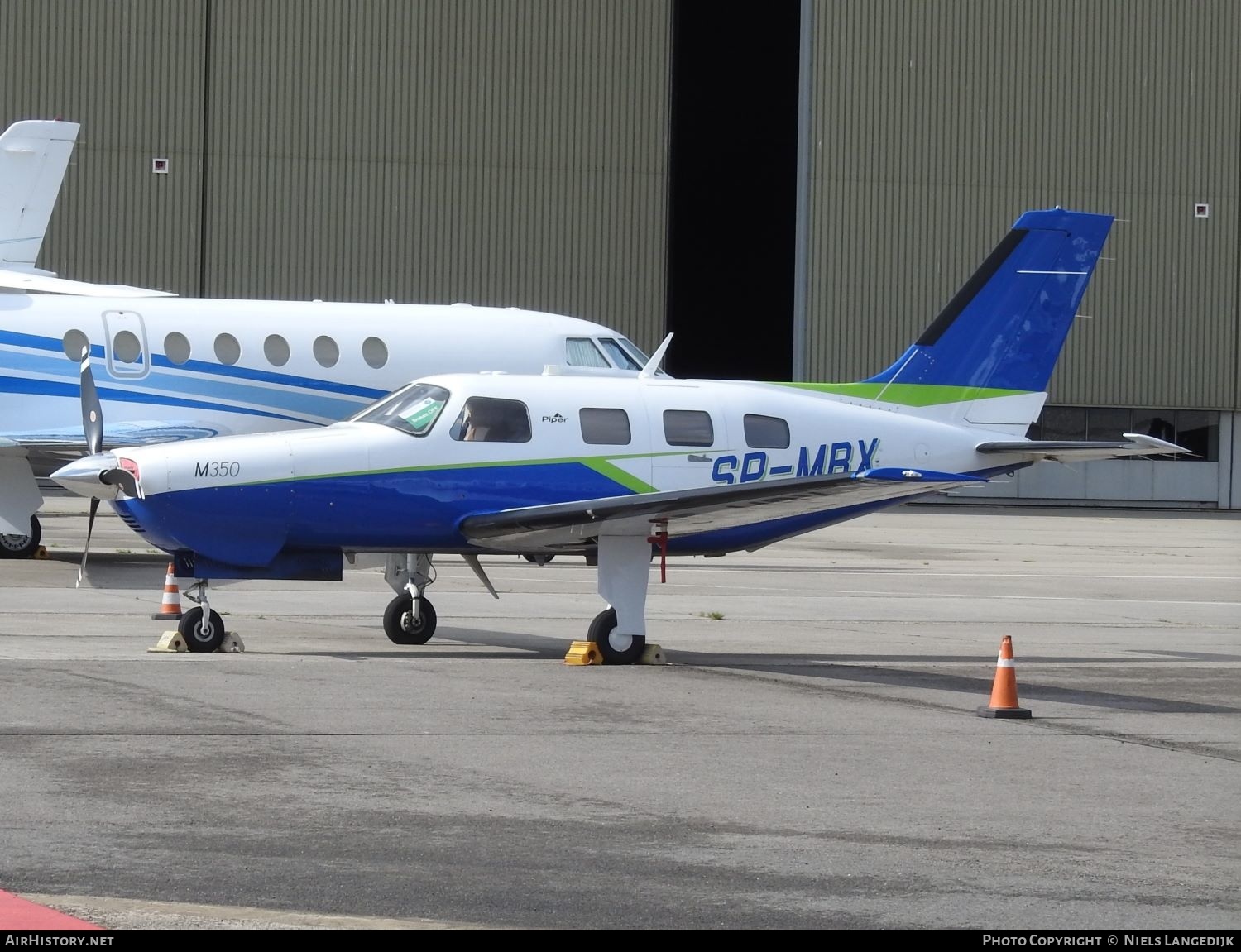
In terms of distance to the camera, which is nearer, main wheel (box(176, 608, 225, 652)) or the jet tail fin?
main wheel (box(176, 608, 225, 652))

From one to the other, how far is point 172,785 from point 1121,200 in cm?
3731

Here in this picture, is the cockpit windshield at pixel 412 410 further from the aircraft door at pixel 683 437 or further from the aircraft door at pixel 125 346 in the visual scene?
the aircraft door at pixel 125 346

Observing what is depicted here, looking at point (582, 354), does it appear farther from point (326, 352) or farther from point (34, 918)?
point (34, 918)

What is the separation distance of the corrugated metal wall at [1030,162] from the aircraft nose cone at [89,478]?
29.9 metres

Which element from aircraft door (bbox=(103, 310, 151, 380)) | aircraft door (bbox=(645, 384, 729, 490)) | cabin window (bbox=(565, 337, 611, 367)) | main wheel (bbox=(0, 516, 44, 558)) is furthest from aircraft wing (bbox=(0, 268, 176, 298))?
aircraft door (bbox=(645, 384, 729, 490))

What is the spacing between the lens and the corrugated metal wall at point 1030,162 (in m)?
40.8

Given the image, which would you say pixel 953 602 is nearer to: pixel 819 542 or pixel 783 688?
pixel 783 688

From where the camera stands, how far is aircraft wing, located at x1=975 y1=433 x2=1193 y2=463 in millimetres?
13523

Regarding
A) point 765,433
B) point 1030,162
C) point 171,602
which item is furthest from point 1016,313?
point 1030,162

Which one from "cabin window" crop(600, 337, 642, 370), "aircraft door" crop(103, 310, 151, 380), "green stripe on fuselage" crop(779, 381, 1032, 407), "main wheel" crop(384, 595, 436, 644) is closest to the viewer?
"main wheel" crop(384, 595, 436, 644)

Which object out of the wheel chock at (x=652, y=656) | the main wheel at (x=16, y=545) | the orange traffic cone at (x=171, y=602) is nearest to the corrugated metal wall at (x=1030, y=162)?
the main wheel at (x=16, y=545)

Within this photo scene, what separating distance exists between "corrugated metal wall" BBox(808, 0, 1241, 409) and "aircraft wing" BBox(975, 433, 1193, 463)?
25899mm

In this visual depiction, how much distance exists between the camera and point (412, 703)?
10.8 meters

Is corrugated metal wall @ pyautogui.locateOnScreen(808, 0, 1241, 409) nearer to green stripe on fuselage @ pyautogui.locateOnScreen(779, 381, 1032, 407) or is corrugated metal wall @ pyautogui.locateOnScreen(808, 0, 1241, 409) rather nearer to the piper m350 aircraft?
the piper m350 aircraft
